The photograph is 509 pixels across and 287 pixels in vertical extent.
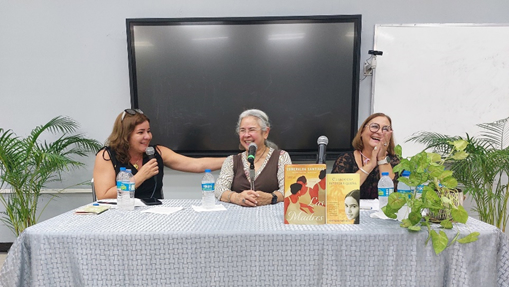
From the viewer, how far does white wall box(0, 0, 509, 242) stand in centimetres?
277

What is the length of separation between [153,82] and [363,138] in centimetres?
187

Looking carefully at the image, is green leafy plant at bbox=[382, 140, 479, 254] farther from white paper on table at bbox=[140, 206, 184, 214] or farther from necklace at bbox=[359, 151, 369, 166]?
white paper on table at bbox=[140, 206, 184, 214]

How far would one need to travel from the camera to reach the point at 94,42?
2834mm

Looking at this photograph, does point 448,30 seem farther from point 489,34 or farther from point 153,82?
point 153,82

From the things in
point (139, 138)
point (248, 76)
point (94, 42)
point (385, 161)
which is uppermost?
point (94, 42)

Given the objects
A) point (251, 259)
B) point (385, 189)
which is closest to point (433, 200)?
point (385, 189)

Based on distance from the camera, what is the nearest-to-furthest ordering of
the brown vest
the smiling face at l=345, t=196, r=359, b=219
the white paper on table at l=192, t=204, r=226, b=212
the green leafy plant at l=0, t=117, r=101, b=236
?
the smiling face at l=345, t=196, r=359, b=219, the white paper on table at l=192, t=204, r=226, b=212, the brown vest, the green leafy plant at l=0, t=117, r=101, b=236

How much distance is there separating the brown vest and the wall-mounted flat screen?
32.0 inches

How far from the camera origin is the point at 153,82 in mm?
2760

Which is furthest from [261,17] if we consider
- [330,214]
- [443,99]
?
[330,214]

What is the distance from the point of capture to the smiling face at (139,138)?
2.12 metres

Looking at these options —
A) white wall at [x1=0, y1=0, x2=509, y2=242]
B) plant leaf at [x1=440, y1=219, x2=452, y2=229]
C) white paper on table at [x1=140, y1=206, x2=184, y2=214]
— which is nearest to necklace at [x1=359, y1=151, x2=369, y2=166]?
white wall at [x1=0, y1=0, x2=509, y2=242]

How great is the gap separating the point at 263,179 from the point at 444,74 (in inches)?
79.7

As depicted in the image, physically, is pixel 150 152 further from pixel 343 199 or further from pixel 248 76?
pixel 343 199
